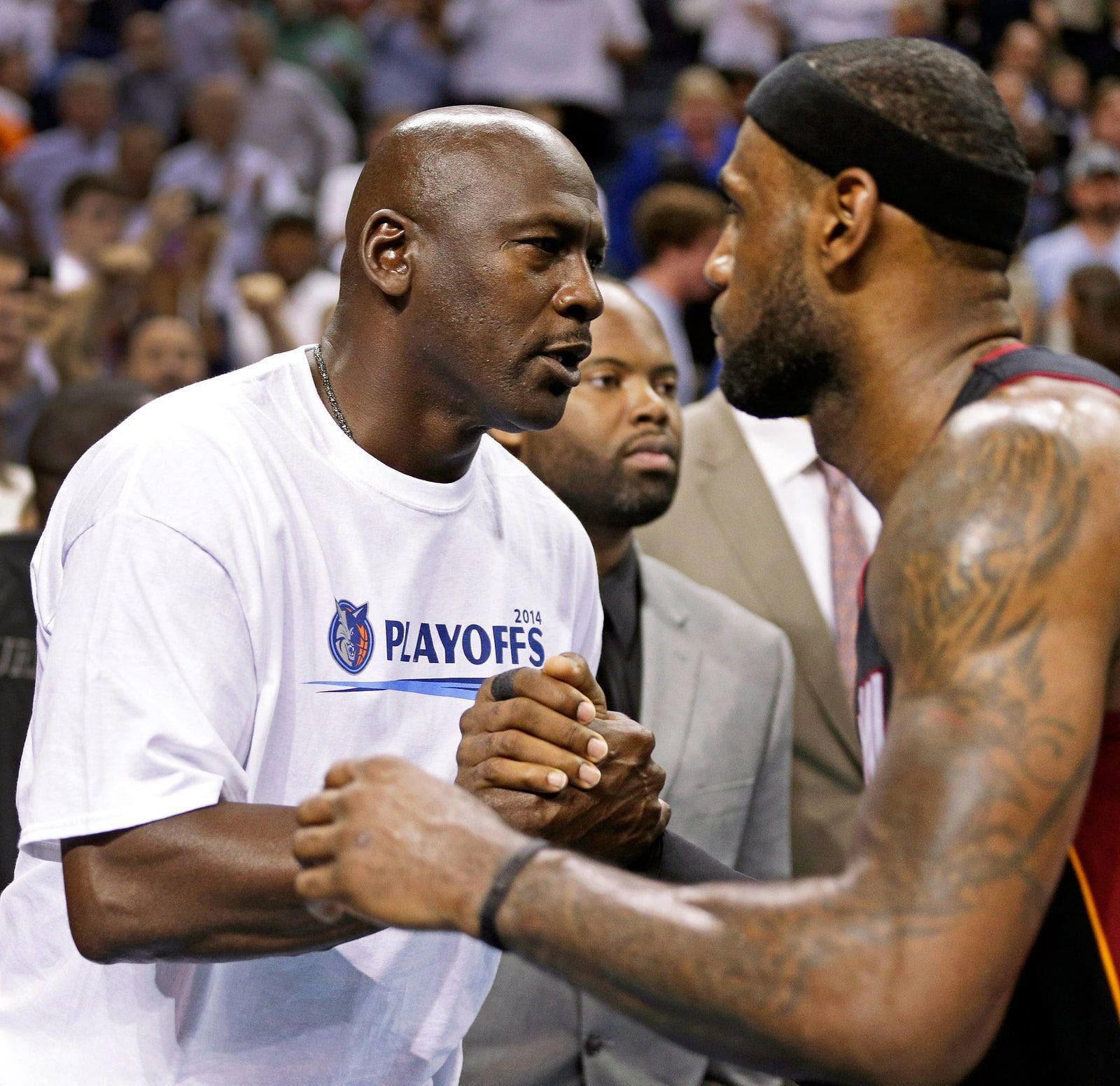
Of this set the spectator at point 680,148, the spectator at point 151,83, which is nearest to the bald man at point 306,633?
the spectator at point 680,148

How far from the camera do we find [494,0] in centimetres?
1193

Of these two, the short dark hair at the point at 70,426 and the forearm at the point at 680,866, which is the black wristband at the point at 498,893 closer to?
the forearm at the point at 680,866

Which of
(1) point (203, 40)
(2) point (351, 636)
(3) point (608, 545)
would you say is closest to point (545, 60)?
(1) point (203, 40)

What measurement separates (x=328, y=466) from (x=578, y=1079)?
1.53 m

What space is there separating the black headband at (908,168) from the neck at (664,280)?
5188 mm

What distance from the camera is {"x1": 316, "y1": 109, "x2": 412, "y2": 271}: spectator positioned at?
32.3 feet

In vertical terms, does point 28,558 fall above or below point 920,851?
below

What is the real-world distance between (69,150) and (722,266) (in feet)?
31.0

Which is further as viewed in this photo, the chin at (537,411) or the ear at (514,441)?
the ear at (514,441)

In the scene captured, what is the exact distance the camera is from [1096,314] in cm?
732

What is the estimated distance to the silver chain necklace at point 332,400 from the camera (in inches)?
98.7

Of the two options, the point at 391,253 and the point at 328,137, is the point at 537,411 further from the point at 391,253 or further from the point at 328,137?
the point at 328,137

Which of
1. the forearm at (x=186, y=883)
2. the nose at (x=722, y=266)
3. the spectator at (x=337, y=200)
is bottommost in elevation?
the spectator at (x=337, y=200)

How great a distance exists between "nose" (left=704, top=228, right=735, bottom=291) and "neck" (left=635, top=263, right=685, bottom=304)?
5018mm
